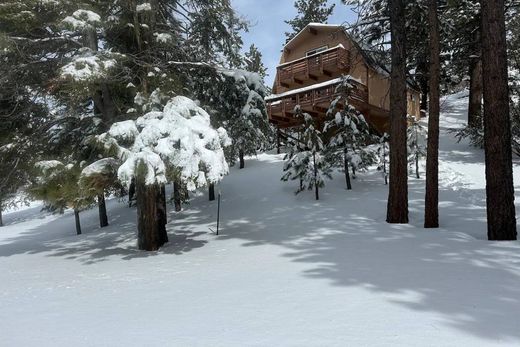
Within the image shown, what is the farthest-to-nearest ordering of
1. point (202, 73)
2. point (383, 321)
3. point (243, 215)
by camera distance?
point (243, 215), point (202, 73), point (383, 321)

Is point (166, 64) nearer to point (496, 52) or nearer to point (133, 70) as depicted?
point (133, 70)

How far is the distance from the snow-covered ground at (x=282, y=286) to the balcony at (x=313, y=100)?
9.88 m

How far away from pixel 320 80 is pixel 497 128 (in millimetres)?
16485

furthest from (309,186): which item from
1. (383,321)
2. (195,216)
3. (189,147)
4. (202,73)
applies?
(383,321)

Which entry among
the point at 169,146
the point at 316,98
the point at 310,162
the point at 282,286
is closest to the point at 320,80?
the point at 316,98

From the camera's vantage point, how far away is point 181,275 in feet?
23.1

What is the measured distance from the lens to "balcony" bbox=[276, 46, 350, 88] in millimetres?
21844

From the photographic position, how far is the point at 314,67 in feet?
76.5

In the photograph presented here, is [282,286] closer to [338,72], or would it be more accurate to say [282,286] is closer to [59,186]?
[59,186]

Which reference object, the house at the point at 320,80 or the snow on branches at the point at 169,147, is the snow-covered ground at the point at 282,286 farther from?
the house at the point at 320,80

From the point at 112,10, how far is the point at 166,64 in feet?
6.57

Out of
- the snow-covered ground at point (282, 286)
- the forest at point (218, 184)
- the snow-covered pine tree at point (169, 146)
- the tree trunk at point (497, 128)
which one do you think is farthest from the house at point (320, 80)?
the snow-covered pine tree at point (169, 146)

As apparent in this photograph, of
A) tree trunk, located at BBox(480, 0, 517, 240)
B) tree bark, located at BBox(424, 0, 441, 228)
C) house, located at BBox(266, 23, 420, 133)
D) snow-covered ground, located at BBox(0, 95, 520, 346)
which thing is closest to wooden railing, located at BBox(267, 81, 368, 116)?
house, located at BBox(266, 23, 420, 133)

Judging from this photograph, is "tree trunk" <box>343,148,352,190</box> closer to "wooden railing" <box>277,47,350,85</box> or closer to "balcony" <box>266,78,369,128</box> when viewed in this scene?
"balcony" <box>266,78,369,128</box>
